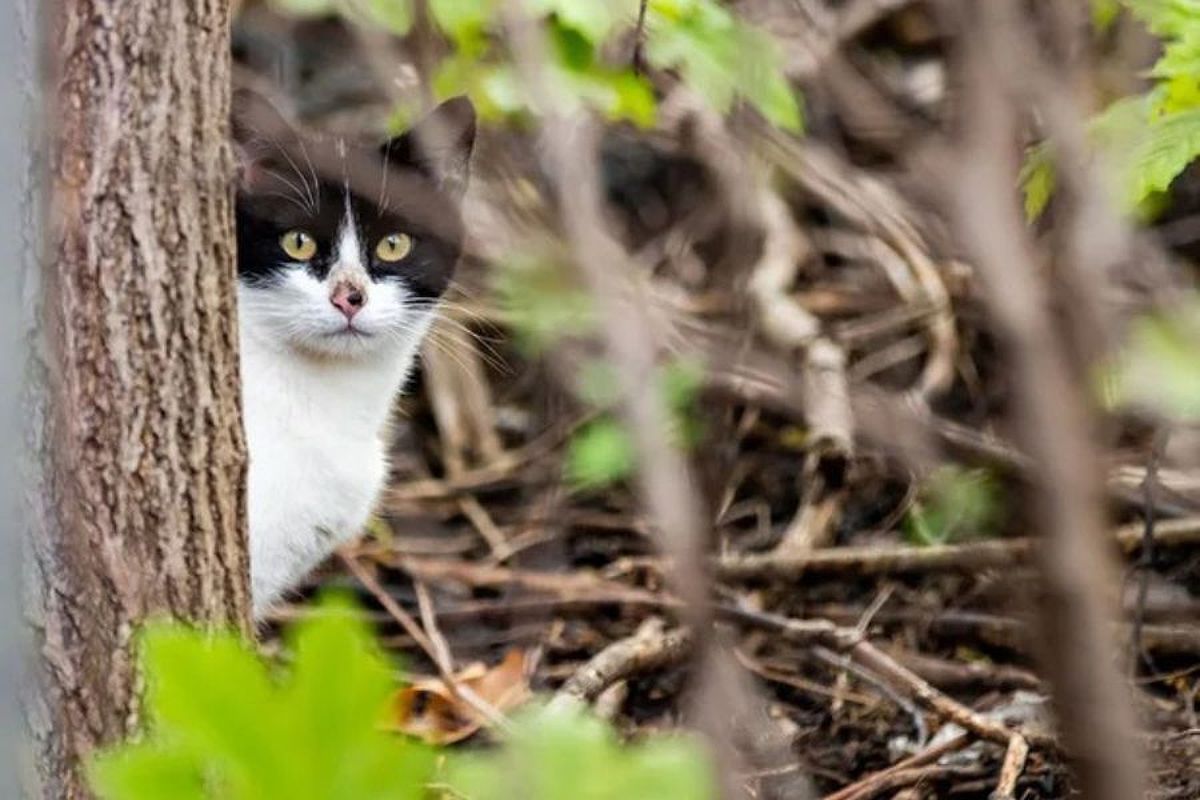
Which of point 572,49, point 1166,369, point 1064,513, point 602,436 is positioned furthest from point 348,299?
point 1064,513

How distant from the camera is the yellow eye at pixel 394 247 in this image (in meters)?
3.34

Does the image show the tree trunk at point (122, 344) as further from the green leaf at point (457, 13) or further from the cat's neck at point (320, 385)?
the cat's neck at point (320, 385)

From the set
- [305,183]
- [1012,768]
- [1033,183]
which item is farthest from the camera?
[305,183]

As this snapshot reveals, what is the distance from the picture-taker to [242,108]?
128 inches

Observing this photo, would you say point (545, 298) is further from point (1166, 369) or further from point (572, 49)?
point (572, 49)

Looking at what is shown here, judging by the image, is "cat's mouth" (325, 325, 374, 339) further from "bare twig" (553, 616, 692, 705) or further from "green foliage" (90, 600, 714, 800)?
"green foliage" (90, 600, 714, 800)

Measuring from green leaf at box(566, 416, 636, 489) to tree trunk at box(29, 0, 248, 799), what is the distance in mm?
1925

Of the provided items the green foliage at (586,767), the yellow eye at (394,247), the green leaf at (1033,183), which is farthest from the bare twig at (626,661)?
the green foliage at (586,767)

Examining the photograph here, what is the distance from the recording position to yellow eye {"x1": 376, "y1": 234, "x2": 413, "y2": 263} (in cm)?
334

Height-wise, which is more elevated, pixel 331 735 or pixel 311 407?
pixel 331 735

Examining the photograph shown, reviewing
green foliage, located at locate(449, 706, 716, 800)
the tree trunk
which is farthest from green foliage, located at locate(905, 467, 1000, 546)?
green foliage, located at locate(449, 706, 716, 800)

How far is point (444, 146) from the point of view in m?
3.31

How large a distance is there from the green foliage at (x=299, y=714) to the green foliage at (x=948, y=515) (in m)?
2.35

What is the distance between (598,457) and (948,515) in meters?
0.78
